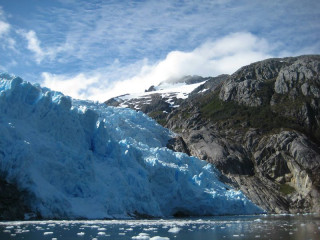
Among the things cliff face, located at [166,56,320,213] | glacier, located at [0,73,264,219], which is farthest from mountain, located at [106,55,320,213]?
glacier, located at [0,73,264,219]

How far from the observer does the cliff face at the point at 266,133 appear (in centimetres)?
8075

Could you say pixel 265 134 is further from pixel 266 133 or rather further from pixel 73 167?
pixel 73 167

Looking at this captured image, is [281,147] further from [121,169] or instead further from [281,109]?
[121,169]

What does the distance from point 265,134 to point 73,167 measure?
238 feet

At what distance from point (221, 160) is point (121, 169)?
4582 cm

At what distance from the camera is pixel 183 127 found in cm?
11794

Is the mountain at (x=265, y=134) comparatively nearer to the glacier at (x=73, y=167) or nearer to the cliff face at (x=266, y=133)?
the cliff face at (x=266, y=133)

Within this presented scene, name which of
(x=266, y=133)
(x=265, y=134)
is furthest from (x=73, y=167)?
(x=266, y=133)

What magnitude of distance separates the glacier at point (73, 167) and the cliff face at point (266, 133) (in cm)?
2819

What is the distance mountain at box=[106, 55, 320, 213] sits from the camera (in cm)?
8061

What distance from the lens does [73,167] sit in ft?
123

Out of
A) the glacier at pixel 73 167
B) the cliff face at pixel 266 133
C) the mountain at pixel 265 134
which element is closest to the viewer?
the glacier at pixel 73 167

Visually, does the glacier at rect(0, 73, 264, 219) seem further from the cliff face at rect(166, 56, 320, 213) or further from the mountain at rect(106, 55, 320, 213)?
the cliff face at rect(166, 56, 320, 213)

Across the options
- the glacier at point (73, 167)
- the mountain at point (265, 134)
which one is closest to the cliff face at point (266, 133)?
the mountain at point (265, 134)
